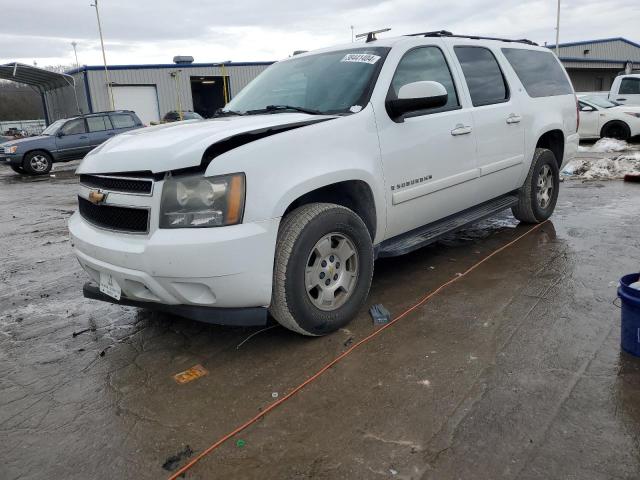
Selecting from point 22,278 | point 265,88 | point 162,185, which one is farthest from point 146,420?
point 22,278

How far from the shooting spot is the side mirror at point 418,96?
350 centimetres

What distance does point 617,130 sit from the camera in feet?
47.1

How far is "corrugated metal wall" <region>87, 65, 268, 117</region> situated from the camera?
92.9 ft

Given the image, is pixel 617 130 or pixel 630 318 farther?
pixel 617 130

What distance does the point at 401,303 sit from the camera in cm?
390

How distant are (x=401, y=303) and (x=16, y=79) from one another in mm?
33462

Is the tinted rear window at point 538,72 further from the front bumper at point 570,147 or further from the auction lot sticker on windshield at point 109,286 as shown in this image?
the auction lot sticker on windshield at point 109,286

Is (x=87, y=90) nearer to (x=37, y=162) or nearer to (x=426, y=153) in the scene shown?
(x=37, y=162)

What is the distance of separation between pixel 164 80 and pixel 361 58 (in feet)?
94.6

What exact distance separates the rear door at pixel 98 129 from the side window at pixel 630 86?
15.9 meters

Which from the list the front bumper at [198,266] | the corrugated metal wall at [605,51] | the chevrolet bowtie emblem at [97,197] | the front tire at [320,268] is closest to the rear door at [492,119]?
the front tire at [320,268]

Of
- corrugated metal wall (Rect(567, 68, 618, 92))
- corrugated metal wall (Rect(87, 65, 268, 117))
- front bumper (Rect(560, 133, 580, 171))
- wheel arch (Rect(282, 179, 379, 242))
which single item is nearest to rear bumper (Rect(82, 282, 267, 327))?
wheel arch (Rect(282, 179, 379, 242))

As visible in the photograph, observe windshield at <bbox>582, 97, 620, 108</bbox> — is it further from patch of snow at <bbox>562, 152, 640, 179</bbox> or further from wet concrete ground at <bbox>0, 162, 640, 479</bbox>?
wet concrete ground at <bbox>0, 162, 640, 479</bbox>

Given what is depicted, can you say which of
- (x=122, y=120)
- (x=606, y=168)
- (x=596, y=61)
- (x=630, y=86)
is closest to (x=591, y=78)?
(x=596, y=61)
